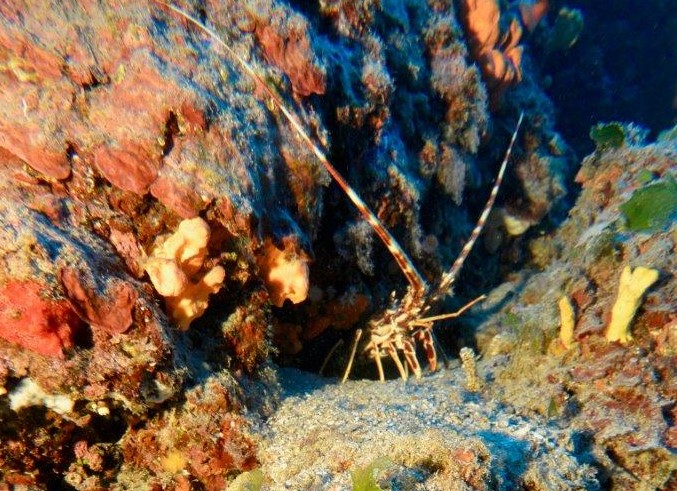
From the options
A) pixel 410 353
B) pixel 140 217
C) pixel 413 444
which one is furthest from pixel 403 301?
pixel 140 217

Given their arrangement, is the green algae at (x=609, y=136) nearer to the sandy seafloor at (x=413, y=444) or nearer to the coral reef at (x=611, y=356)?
the coral reef at (x=611, y=356)

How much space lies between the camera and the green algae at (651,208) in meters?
3.40

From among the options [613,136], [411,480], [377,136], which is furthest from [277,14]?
[613,136]

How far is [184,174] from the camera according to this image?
2.16 meters

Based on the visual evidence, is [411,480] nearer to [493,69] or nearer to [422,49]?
[422,49]

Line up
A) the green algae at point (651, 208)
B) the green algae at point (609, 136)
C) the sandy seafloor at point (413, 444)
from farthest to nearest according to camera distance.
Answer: the green algae at point (609, 136) → the green algae at point (651, 208) → the sandy seafloor at point (413, 444)

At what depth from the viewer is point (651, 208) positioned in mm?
3537

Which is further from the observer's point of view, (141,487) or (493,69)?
(493,69)

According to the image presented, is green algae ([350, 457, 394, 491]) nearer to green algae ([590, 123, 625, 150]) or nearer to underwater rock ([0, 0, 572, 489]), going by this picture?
underwater rock ([0, 0, 572, 489])

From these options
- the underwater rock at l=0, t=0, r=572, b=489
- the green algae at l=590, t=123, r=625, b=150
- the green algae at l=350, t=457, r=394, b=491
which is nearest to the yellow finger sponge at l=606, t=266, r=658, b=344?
the green algae at l=350, t=457, r=394, b=491

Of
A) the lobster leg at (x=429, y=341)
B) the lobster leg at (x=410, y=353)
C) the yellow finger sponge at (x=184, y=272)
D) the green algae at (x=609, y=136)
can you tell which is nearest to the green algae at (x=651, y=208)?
the green algae at (x=609, y=136)

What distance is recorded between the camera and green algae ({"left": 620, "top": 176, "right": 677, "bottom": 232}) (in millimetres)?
3398

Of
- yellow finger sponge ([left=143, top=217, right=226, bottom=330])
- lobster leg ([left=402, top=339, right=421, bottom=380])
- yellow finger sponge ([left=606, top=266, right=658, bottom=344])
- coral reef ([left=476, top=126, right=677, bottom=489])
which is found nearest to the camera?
yellow finger sponge ([left=143, top=217, right=226, bottom=330])

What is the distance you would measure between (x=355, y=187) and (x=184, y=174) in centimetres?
175
